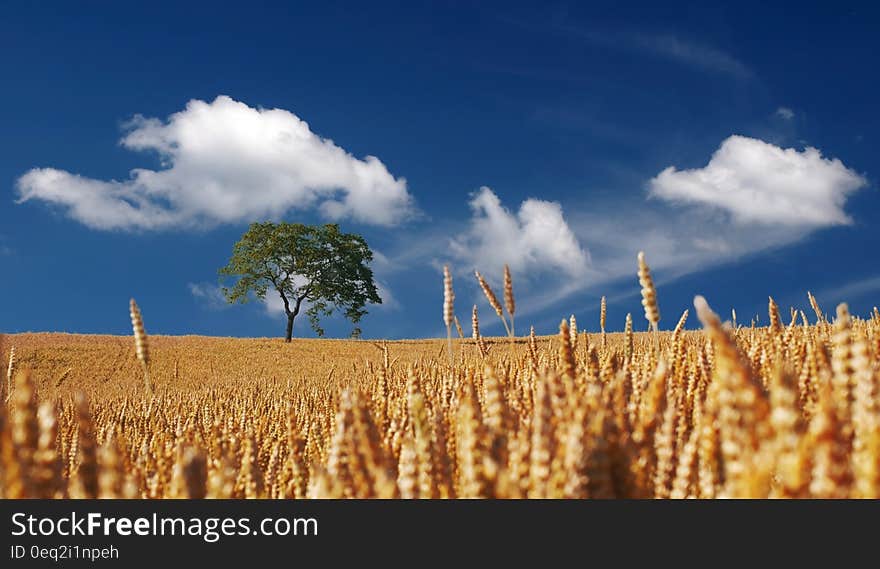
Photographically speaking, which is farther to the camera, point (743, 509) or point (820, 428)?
point (743, 509)

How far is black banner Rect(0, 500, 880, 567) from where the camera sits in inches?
34.8

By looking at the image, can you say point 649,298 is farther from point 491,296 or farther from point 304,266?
point 304,266

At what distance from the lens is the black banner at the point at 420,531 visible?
2.90 feet

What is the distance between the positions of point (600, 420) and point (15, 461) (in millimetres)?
965

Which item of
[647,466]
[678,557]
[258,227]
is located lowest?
[678,557]

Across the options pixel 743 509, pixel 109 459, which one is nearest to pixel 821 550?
pixel 743 509

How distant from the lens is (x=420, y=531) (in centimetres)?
94

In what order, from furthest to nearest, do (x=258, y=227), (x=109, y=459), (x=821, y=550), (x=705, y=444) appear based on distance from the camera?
(x=258, y=227) < (x=705, y=444) < (x=109, y=459) < (x=821, y=550)

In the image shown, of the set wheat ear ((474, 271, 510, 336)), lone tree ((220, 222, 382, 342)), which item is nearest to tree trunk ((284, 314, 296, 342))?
lone tree ((220, 222, 382, 342))

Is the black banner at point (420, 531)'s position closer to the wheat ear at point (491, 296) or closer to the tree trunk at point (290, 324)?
the wheat ear at point (491, 296)

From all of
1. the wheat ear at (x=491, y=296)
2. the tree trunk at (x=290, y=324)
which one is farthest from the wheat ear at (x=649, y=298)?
the tree trunk at (x=290, y=324)

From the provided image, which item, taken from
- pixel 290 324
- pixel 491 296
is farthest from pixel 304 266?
pixel 491 296

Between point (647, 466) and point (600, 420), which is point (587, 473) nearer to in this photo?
point (600, 420)

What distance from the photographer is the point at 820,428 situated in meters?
0.74
